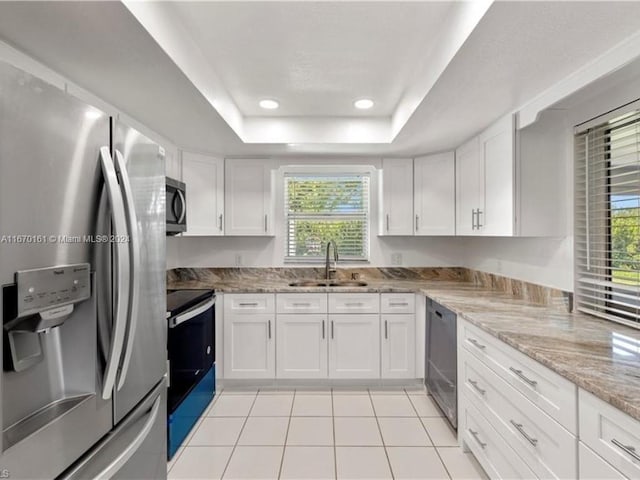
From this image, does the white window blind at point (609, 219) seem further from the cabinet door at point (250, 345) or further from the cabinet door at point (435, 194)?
the cabinet door at point (250, 345)

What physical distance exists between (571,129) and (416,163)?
134 cm

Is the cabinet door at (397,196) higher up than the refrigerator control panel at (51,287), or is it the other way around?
the cabinet door at (397,196)

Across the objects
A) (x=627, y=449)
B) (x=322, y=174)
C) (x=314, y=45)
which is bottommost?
(x=627, y=449)

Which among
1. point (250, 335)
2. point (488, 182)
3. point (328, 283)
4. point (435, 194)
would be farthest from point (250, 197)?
point (488, 182)

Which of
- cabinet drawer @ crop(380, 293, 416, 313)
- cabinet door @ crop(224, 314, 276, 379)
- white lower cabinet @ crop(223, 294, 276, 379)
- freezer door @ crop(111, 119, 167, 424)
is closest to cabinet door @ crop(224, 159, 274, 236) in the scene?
white lower cabinet @ crop(223, 294, 276, 379)

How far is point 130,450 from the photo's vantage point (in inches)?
43.1

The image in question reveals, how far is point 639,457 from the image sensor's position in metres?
0.92

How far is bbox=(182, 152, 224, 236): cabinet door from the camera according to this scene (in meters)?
3.00

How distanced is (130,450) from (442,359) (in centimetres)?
202

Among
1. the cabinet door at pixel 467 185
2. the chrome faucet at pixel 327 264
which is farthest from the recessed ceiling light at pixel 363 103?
the chrome faucet at pixel 327 264

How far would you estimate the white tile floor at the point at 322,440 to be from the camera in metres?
1.90

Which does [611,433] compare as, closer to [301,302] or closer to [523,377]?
[523,377]

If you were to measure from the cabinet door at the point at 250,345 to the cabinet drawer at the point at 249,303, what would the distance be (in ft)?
0.15

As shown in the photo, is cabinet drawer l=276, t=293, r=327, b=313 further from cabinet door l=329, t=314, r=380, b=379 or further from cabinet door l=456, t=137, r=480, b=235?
cabinet door l=456, t=137, r=480, b=235
